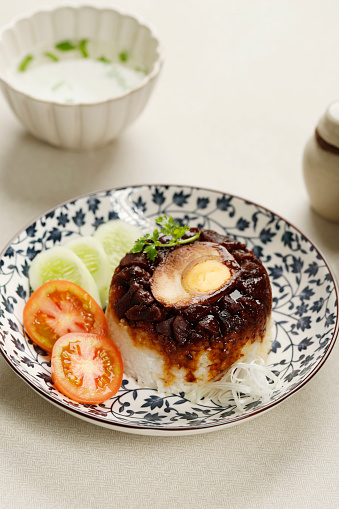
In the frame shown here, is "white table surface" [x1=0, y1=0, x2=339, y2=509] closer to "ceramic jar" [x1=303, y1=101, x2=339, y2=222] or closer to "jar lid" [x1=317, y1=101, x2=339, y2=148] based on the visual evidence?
"ceramic jar" [x1=303, y1=101, x2=339, y2=222]

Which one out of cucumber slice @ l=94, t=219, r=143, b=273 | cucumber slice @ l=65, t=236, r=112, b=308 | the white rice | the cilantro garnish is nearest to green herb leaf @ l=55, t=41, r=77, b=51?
cucumber slice @ l=94, t=219, r=143, b=273

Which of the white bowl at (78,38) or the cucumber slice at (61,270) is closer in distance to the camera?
the cucumber slice at (61,270)

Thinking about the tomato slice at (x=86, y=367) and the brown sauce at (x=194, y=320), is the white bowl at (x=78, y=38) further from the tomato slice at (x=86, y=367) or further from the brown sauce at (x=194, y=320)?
the tomato slice at (x=86, y=367)

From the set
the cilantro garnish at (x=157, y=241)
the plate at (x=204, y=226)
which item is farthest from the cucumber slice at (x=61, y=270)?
the cilantro garnish at (x=157, y=241)

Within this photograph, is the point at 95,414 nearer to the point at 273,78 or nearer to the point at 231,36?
the point at 273,78

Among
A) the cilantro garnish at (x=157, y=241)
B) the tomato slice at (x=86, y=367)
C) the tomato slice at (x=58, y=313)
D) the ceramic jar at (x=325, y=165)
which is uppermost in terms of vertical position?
the ceramic jar at (x=325, y=165)

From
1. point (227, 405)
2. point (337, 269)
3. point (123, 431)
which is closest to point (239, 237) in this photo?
point (337, 269)

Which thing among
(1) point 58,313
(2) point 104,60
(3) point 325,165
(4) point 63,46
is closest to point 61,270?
(1) point 58,313

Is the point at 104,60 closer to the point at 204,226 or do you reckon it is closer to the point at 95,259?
the point at 204,226
